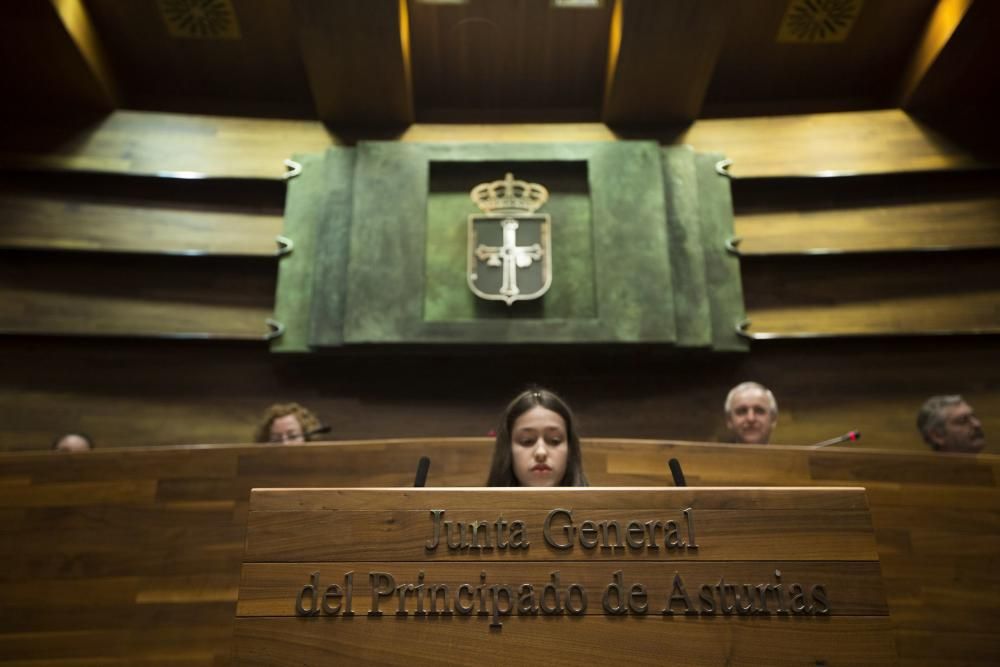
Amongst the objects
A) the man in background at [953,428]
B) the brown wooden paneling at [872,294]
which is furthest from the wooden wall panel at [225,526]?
the brown wooden paneling at [872,294]

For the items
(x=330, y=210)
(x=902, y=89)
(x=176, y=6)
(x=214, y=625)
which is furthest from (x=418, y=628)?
(x=902, y=89)

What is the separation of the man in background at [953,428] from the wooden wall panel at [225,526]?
52 cm

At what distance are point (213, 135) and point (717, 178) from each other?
292 cm

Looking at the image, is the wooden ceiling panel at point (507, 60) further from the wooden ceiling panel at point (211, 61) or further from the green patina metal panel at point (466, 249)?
the wooden ceiling panel at point (211, 61)

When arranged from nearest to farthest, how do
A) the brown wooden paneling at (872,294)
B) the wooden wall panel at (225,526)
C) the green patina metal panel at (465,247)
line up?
the wooden wall panel at (225,526), the green patina metal panel at (465,247), the brown wooden paneling at (872,294)

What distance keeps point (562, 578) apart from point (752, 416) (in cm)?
204

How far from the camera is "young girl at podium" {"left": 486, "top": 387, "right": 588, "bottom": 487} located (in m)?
1.87

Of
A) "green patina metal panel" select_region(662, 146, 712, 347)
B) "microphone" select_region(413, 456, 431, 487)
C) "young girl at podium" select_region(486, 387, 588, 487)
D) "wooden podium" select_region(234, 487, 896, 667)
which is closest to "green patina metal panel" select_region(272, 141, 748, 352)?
"green patina metal panel" select_region(662, 146, 712, 347)

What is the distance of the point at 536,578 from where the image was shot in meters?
1.29

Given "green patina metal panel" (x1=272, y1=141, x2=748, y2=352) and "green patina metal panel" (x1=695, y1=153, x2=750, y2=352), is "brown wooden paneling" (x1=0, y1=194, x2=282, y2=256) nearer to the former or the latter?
"green patina metal panel" (x1=272, y1=141, x2=748, y2=352)

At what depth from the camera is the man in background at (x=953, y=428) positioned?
10.2 feet

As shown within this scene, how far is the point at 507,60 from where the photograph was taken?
13.8 ft

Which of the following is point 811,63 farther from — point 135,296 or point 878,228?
point 135,296

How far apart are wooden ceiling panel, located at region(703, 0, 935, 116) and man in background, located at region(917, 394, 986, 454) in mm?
2120
